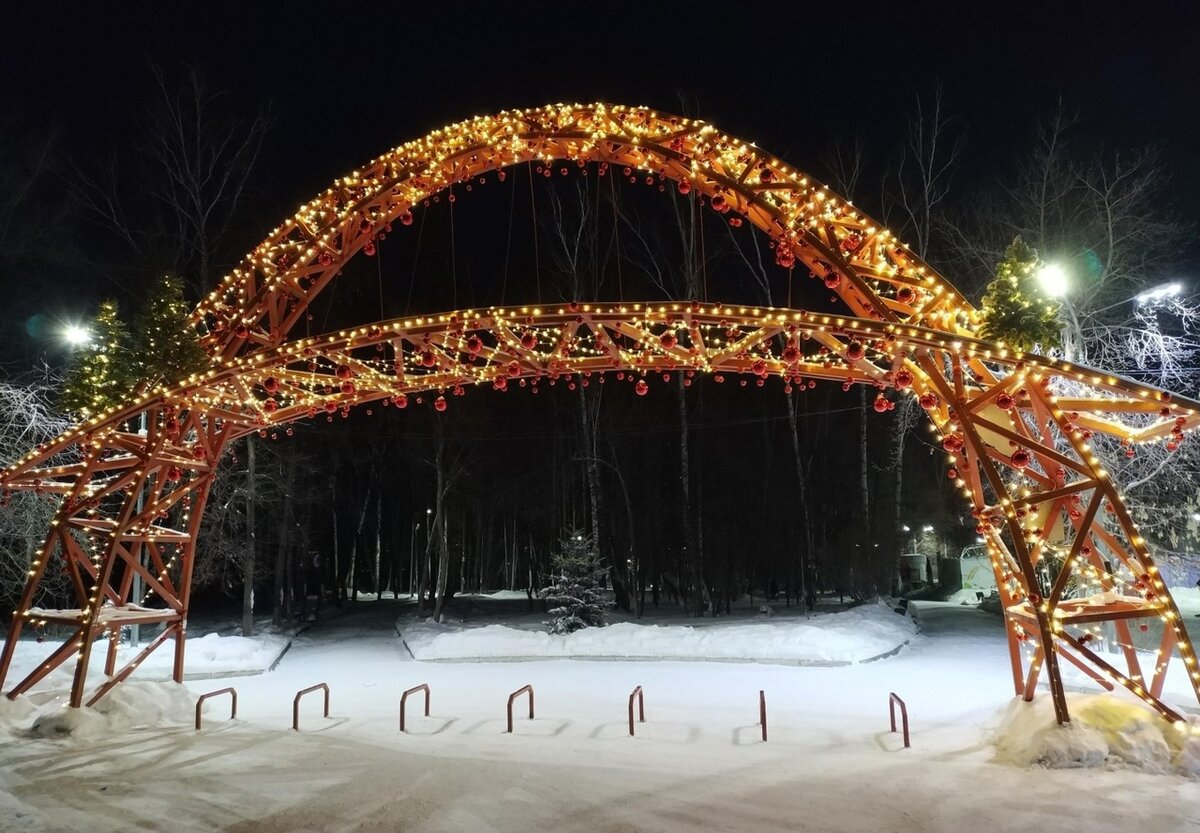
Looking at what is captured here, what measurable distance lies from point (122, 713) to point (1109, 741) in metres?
11.4

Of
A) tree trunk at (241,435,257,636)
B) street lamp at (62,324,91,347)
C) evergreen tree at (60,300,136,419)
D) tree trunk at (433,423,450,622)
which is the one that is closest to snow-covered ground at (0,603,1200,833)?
evergreen tree at (60,300,136,419)

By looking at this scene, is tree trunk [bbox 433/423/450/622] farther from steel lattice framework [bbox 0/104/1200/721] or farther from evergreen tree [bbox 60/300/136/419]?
steel lattice framework [bbox 0/104/1200/721]

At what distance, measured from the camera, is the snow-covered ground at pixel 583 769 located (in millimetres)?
6434

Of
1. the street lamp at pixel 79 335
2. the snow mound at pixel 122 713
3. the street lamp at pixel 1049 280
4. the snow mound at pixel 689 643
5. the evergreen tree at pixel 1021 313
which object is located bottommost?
the snow mound at pixel 689 643

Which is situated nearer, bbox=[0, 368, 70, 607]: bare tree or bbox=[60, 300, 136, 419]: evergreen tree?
bbox=[60, 300, 136, 419]: evergreen tree

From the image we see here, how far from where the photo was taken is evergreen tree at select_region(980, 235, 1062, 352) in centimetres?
894

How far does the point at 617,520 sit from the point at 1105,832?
2907 cm

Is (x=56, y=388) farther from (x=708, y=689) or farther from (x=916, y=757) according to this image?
(x=916, y=757)

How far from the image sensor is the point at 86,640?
987cm

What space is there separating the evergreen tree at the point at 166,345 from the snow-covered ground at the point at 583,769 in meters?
4.66

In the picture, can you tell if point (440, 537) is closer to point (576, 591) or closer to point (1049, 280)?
point (576, 591)

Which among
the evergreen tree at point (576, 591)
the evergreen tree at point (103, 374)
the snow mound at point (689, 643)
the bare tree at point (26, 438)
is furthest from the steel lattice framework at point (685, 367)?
the evergreen tree at point (576, 591)

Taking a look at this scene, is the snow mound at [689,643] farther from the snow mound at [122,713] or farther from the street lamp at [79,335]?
the street lamp at [79,335]

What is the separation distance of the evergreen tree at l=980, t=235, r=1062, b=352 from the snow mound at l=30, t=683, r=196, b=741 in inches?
452
